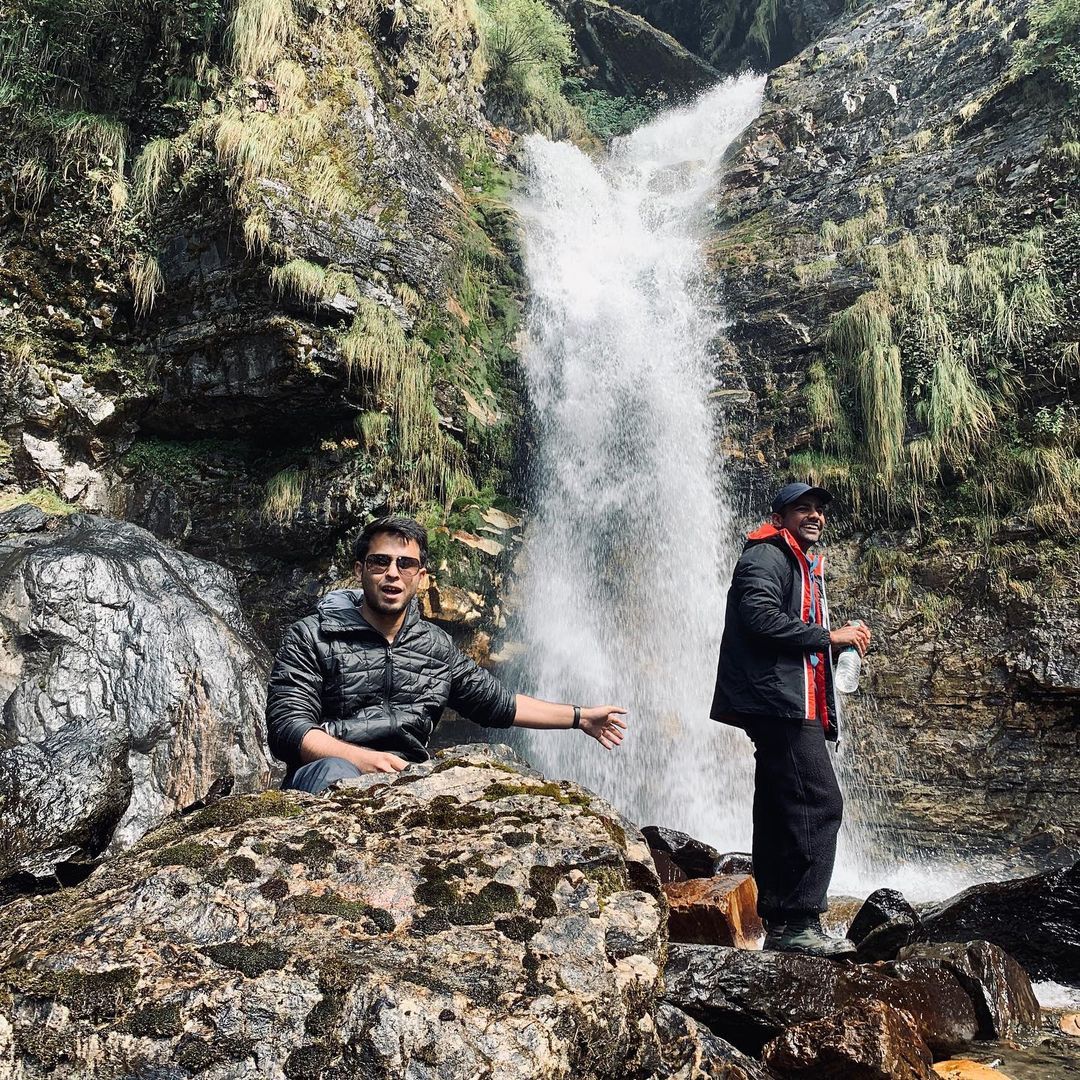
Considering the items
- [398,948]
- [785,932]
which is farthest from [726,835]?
[398,948]

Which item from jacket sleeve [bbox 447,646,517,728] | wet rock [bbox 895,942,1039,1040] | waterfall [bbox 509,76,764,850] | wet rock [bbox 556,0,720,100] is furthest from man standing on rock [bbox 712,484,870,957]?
wet rock [bbox 556,0,720,100]

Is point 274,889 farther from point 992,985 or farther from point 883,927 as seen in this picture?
point 883,927

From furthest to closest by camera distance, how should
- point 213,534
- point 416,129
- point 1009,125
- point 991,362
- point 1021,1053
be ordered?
point 416,129 < point 1009,125 < point 991,362 < point 213,534 < point 1021,1053

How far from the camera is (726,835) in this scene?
302 inches

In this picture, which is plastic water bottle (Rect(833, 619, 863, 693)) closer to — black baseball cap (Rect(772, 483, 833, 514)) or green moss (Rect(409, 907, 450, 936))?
black baseball cap (Rect(772, 483, 833, 514))

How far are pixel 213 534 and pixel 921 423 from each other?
25.6ft

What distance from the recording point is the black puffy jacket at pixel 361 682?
2967mm

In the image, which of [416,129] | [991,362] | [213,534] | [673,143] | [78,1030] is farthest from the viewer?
[673,143]

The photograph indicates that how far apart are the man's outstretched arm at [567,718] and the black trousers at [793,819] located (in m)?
0.95

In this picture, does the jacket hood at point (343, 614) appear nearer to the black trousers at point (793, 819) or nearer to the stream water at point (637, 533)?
the black trousers at point (793, 819)

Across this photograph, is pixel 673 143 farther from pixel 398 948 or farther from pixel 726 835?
pixel 398 948

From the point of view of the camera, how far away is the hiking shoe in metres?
3.42

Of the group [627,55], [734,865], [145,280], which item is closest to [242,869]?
[734,865]

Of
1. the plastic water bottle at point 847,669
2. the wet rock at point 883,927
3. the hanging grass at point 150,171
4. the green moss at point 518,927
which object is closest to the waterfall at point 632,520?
the wet rock at point 883,927
